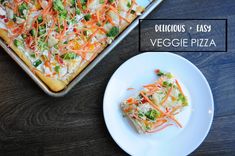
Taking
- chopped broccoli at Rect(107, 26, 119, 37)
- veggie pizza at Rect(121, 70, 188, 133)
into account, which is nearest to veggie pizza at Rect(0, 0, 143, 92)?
chopped broccoli at Rect(107, 26, 119, 37)

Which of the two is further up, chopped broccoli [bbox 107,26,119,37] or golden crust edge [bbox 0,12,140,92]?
chopped broccoli [bbox 107,26,119,37]

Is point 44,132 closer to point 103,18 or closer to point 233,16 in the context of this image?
point 103,18

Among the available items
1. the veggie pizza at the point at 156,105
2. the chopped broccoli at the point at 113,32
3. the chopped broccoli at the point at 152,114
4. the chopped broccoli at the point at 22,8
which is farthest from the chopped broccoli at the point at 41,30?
the chopped broccoli at the point at 152,114

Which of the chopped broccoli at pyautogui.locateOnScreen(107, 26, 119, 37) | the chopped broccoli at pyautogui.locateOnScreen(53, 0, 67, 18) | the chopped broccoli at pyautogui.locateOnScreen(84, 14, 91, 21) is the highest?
the chopped broccoli at pyautogui.locateOnScreen(53, 0, 67, 18)

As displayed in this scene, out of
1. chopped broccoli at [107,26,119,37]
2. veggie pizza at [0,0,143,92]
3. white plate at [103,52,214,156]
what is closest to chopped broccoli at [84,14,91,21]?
veggie pizza at [0,0,143,92]

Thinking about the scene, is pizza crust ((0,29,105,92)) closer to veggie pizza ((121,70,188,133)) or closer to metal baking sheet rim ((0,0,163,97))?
metal baking sheet rim ((0,0,163,97))

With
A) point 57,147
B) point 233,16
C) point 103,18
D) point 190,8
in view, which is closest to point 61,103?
point 57,147

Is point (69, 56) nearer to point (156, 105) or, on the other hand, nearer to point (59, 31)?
point (59, 31)

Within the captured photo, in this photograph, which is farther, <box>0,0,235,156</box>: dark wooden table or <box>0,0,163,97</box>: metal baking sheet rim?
<box>0,0,235,156</box>: dark wooden table
